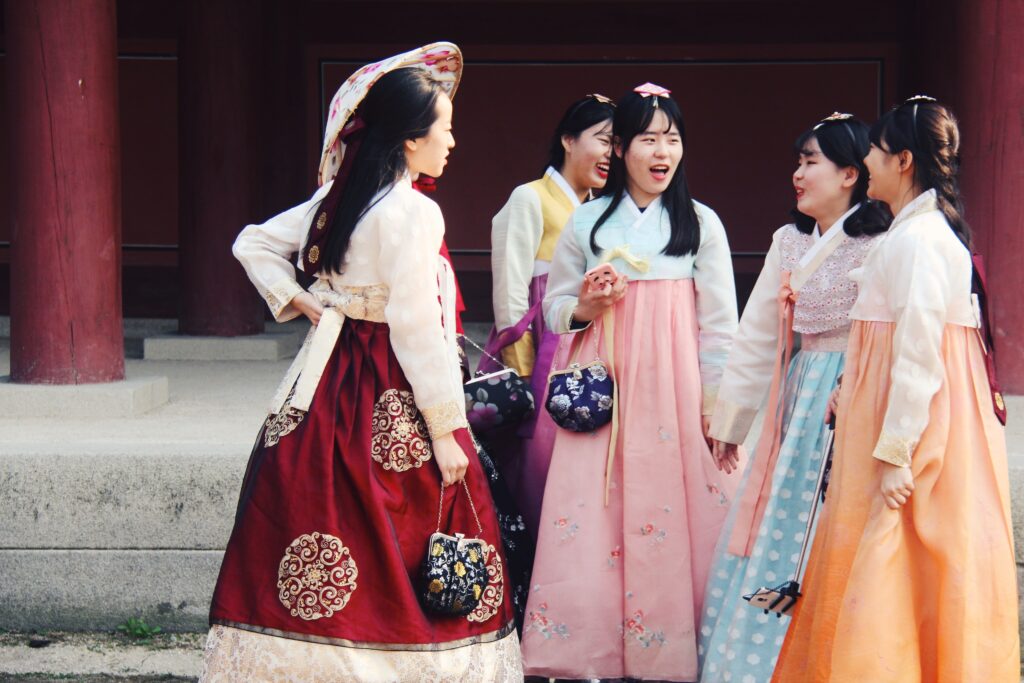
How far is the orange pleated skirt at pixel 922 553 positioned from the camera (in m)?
2.75

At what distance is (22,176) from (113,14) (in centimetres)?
79

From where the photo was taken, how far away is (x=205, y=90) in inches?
299

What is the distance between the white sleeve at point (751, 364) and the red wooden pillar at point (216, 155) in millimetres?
4789

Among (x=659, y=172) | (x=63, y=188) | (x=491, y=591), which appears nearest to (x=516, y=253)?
(x=659, y=172)

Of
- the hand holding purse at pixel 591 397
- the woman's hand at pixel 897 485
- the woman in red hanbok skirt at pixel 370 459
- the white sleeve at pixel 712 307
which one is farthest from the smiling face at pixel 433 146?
the woman's hand at pixel 897 485

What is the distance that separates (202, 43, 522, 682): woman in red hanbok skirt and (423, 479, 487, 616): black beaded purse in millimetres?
33

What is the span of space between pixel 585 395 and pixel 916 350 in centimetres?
99

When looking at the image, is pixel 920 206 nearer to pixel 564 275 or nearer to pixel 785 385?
pixel 785 385

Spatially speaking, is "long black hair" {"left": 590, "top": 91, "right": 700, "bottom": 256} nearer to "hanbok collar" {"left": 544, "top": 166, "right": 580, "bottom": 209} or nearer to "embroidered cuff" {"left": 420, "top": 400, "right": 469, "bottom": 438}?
"hanbok collar" {"left": 544, "top": 166, "right": 580, "bottom": 209}

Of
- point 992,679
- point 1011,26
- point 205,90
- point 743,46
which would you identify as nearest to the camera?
point 992,679

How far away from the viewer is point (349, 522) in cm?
290

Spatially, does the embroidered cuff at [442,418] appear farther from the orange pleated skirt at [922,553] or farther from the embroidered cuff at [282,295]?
the orange pleated skirt at [922,553]

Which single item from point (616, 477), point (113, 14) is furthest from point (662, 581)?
point (113, 14)

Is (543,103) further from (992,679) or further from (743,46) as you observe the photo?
(992,679)
